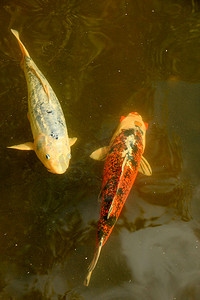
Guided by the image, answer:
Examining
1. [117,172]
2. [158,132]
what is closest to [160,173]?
[158,132]

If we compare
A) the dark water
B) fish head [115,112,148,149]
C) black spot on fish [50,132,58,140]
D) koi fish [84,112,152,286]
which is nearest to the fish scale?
koi fish [84,112,152,286]

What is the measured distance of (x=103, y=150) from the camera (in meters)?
4.01

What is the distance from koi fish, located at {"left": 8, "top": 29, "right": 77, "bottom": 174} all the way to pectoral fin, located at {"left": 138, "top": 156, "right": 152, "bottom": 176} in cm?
A: 101

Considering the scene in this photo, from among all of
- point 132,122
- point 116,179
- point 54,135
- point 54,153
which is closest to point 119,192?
point 116,179

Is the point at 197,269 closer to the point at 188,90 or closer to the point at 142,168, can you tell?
the point at 142,168

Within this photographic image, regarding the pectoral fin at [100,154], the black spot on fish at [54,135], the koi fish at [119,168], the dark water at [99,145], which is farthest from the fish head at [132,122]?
the black spot on fish at [54,135]

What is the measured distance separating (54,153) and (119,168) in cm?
82

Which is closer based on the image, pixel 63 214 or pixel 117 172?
pixel 117 172

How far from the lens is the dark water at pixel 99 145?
3646mm

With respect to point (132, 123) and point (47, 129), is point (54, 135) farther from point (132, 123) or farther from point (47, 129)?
point (132, 123)

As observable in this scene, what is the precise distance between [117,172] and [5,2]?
434 centimetres

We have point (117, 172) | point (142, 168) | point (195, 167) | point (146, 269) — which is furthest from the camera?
point (195, 167)

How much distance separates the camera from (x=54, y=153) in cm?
354

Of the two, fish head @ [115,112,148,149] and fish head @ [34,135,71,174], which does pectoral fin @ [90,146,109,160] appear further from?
fish head @ [34,135,71,174]
